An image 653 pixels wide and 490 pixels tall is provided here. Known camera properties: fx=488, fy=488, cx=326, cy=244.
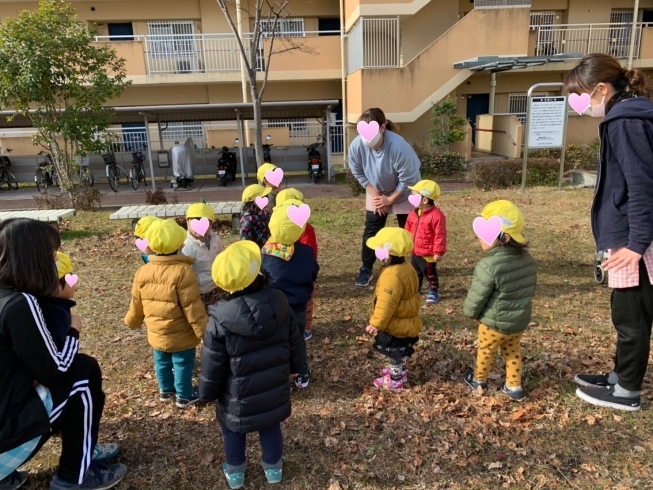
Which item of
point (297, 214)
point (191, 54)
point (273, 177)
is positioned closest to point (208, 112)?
point (191, 54)

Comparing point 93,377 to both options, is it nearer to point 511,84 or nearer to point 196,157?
point 196,157

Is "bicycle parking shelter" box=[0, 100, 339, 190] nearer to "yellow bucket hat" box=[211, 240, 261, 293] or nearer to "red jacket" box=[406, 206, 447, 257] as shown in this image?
"red jacket" box=[406, 206, 447, 257]

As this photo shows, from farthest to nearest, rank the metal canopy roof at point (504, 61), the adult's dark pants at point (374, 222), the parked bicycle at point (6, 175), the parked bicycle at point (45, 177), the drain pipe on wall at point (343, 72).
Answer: the drain pipe on wall at point (343, 72) → the parked bicycle at point (6, 175) → the metal canopy roof at point (504, 61) → the parked bicycle at point (45, 177) → the adult's dark pants at point (374, 222)

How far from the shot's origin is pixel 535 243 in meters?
6.82

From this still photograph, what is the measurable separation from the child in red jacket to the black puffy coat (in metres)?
2.42

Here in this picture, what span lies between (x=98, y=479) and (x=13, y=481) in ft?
1.42

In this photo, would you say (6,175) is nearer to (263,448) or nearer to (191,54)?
(191,54)

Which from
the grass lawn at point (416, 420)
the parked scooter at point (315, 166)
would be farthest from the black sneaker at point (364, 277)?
the parked scooter at point (315, 166)

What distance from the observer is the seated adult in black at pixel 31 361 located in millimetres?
2037

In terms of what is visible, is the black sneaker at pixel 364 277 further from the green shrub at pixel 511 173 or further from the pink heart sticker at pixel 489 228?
the green shrub at pixel 511 173

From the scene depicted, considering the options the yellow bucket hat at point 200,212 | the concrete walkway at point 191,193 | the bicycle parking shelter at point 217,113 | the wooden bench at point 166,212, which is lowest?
the concrete walkway at point 191,193

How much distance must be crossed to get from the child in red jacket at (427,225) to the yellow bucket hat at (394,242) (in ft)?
4.52

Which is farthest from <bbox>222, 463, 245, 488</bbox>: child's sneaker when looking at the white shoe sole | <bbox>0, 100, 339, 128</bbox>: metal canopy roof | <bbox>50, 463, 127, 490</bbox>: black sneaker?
<bbox>0, 100, 339, 128</bbox>: metal canopy roof

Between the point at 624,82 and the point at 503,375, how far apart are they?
205 centimetres
